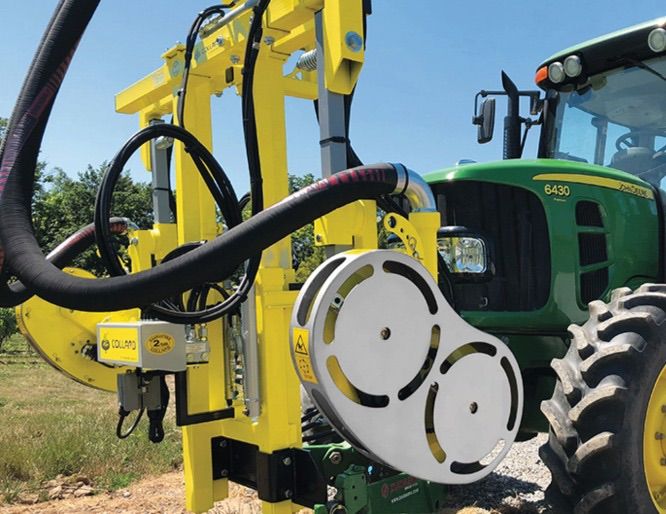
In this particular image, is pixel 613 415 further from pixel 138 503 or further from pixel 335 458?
pixel 138 503

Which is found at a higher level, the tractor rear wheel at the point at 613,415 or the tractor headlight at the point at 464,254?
the tractor headlight at the point at 464,254

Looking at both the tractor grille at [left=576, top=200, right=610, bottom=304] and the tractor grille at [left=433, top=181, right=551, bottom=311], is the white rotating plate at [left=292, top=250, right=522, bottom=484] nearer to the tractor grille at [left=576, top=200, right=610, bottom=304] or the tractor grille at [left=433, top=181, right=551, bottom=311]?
the tractor grille at [left=433, top=181, right=551, bottom=311]

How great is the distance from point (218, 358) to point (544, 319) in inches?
72.6

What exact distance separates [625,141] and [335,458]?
2.98 meters

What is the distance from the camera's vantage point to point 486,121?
5.03m

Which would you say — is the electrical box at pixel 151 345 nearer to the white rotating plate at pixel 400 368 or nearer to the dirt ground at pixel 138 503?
the white rotating plate at pixel 400 368

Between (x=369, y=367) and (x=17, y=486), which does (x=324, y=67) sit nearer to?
(x=369, y=367)

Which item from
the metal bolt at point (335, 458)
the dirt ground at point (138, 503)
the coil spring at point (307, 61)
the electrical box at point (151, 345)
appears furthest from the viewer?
the dirt ground at point (138, 503)

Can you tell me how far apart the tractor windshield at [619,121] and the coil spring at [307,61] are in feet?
7.71

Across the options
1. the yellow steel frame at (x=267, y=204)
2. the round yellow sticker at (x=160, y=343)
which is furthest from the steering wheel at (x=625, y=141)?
the round yellow sticker at (x=160, y=343)

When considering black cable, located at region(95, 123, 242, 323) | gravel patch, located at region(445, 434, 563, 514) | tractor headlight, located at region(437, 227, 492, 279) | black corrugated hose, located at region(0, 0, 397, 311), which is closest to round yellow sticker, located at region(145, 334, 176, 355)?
black cable, located at region(95, 123, 242, 323)

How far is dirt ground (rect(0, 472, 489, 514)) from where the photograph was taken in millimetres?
4648

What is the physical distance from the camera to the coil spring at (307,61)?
3275 millimetres

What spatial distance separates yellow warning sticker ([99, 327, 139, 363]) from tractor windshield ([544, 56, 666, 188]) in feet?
10.9
